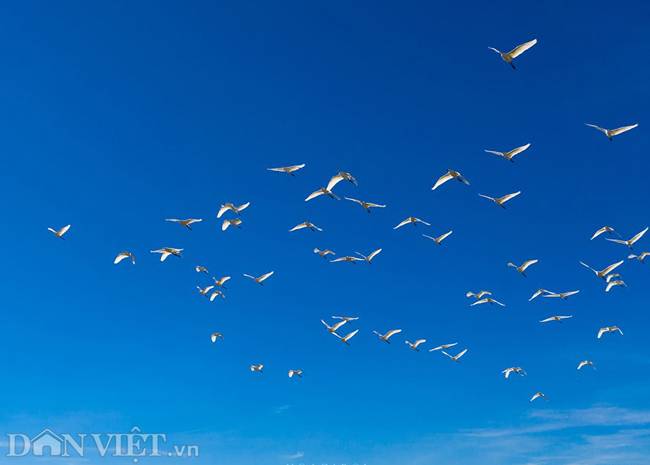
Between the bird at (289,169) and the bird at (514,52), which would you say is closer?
the bird at (514,52)

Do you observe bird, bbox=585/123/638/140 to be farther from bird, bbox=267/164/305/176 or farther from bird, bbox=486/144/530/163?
bird, bbox=267/164/305/176

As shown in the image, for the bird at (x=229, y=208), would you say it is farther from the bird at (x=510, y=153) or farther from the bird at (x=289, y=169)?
the bird at (x=510, y=153)

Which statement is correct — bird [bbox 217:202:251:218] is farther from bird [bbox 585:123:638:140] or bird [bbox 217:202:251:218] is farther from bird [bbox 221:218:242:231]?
bird [bbox 585:123:638:140]

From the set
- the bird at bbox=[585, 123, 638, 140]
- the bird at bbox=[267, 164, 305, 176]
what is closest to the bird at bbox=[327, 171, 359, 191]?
the bird at bbox=[267, 164, 305, 176]

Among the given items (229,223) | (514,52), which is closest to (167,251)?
(229,223)

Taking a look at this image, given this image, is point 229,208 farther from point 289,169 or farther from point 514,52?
point 514,52

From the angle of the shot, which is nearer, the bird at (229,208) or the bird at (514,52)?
the bird at (514,52)

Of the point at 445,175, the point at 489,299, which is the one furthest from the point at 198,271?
the point at 489,299

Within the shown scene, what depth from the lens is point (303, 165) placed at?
77312 millimetres

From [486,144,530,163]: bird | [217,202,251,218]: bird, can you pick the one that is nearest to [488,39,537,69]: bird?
[486,144,530,163]: bird

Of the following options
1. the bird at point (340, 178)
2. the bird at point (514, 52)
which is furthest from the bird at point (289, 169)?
the bird at point (514, 52)

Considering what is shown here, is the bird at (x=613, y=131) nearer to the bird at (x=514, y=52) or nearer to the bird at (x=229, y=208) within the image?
the bird at (x=514, y=52)

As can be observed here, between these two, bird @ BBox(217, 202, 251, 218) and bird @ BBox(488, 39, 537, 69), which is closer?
bird @ BBox(488, 39, 537, 69)

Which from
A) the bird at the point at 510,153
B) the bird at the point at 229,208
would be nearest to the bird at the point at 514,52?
the bird at the point at 510,153
